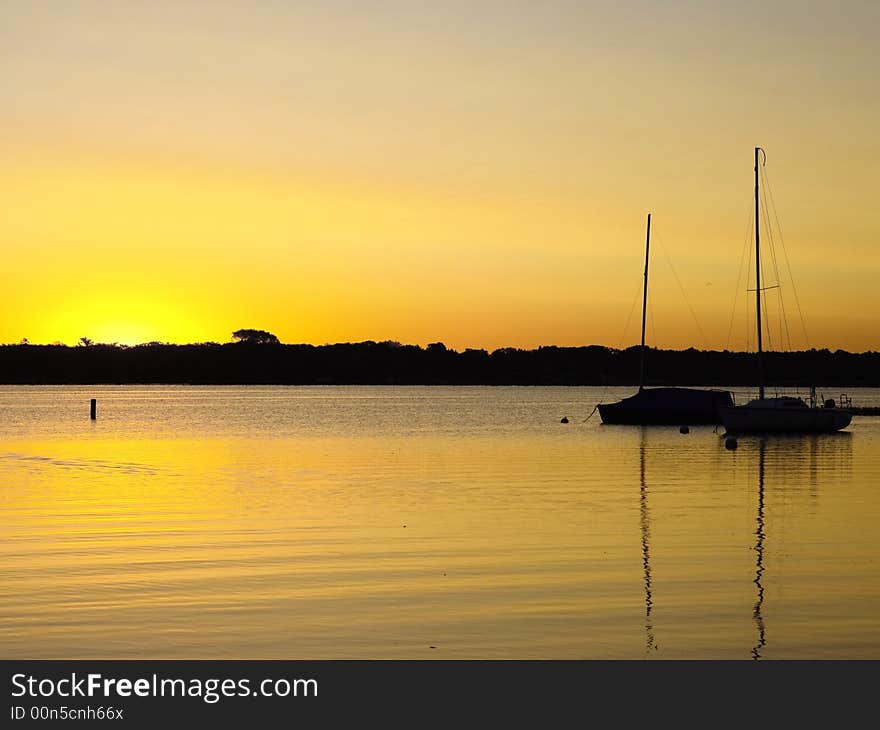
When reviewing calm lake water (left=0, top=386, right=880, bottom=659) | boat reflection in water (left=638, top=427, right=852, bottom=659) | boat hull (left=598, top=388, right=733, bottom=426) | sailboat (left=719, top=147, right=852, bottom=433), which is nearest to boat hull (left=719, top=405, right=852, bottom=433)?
sailboat (left=719, top=147, right=852, bottom=433)

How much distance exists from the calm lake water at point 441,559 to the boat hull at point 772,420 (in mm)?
17404

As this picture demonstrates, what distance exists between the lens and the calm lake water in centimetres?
1590

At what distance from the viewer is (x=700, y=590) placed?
63.4ft

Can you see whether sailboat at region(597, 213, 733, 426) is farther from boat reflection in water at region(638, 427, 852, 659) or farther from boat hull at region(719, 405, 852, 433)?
boat reflection in water at region(638, 427, 852, 659)

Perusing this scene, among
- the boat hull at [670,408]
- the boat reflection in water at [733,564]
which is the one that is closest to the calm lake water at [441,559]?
the boat reflection in water at [733,564]

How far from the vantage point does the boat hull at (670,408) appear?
84000 mm

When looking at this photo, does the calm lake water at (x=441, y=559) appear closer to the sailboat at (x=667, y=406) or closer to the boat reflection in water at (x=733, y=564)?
the boat reflection in water at (x=733, y=564)

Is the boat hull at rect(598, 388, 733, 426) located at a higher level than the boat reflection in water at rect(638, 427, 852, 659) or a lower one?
higher

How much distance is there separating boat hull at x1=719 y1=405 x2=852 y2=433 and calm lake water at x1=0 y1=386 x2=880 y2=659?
685 inches

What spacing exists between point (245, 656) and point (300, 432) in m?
68.4

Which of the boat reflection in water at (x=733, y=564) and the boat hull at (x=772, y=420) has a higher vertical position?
the boat hull at (x=772, y=420)

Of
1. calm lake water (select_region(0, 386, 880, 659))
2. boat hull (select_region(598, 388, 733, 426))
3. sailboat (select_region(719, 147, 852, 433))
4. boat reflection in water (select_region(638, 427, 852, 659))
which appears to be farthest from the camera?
boat hull (select_region(598, 388, 733, 426))

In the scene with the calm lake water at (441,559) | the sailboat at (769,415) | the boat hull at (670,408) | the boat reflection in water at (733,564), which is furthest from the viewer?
the boat hull at (670,408)
